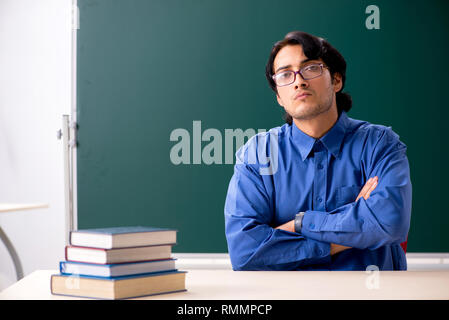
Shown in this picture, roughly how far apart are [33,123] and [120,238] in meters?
2.65

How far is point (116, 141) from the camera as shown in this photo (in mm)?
3271

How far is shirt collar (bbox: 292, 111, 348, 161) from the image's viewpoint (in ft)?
7.18

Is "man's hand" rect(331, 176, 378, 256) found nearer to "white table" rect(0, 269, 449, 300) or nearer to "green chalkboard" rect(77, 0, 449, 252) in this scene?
"white table" rect(0, 269, 449, 300)

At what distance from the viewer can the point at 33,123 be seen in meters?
3.48

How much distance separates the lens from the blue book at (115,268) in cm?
108

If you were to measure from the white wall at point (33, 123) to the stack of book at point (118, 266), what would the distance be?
2.42m

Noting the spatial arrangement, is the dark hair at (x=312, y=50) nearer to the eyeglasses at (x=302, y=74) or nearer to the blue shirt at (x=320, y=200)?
the eyeglasses at (x=302, y=74)

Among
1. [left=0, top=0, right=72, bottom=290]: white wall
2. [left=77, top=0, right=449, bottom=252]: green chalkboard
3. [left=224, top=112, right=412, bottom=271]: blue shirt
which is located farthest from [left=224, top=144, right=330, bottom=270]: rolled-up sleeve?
[left=0, top=0, right=72, bottom=290]: white wall

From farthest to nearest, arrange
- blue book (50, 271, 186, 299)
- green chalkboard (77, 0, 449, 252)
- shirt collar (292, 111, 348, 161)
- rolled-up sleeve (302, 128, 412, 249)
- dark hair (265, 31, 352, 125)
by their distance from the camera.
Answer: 1. green chalkboard (77, 0, 449, 252)
2. dark hair (265, 31, 352, 125)
3. shirt collar (292, 111, 348, 161)
4. rolled-up sleeve (302, 128, 412, 249)
5. blue book (50, 271, 186, 299)

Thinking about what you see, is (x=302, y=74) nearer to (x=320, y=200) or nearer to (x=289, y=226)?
(x=320, y=200)

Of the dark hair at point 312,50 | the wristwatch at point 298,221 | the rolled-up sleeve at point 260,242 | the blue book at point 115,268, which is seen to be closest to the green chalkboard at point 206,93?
the dark hair at point 312,50

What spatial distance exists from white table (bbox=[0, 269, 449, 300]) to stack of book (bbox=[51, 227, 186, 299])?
3cm

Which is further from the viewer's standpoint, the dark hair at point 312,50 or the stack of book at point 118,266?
the dark hair at point 312,50

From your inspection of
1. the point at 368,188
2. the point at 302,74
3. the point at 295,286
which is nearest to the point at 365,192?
the point at 368,188
